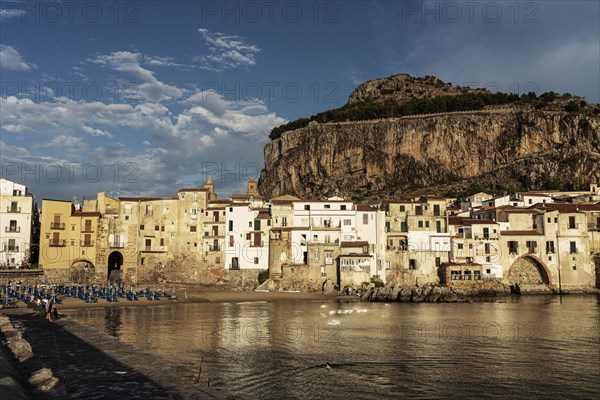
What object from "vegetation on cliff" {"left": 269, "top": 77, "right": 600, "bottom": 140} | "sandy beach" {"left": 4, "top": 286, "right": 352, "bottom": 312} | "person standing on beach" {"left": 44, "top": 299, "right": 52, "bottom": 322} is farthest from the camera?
"vegetation on cliff" {"left": 269, "top": 77, "right": 600, "bottom": 140}

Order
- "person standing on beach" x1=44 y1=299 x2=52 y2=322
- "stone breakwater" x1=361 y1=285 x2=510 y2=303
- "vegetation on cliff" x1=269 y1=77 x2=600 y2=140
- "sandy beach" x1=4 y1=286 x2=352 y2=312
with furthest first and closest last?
"vegetation on cliff" x1=269 y1=77 x2=600 y2=140
"stone breakwater" x1=361 y1=285 x2=510 y2=303
"sandy beach" x1=4 y1=286 x2=352 y2=312
"person standing on beach" x1=44 y1=299 x2=52 y2=322

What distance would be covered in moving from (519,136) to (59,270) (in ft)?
376

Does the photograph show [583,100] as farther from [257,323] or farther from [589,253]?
[257,323]

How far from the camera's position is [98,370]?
18.2 m

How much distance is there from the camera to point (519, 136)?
134 metres

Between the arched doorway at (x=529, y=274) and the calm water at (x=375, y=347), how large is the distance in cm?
2044

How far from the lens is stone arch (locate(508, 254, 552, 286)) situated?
75062mm

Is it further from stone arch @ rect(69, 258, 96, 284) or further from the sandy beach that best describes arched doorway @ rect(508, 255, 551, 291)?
stone arch @ rect(69, 258, 96, 284)

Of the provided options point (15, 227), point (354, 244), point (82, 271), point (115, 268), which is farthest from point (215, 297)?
point (15, 227)

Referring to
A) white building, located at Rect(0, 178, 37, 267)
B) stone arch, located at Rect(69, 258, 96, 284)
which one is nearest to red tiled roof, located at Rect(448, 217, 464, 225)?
stone arch, located at Rect(69, 258, 96, 284)

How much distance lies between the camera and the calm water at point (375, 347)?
71.3ft

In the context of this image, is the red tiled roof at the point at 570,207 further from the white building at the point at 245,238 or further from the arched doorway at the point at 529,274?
the white building at the point at 245,238

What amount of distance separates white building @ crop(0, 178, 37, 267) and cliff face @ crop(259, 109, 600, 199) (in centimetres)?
8172

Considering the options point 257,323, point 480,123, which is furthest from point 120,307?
point 480,123
